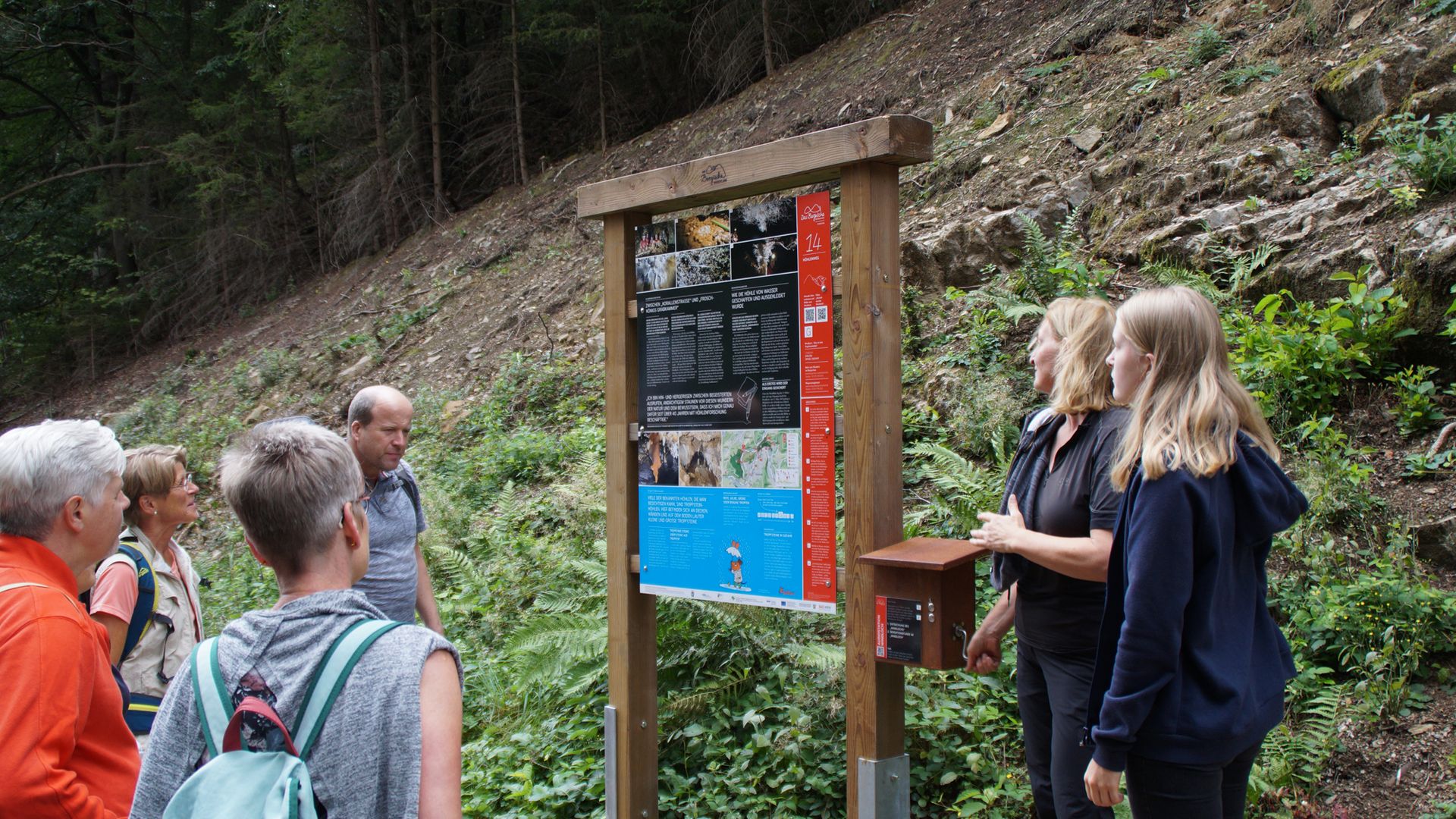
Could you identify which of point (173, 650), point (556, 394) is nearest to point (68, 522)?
point (173, 650)

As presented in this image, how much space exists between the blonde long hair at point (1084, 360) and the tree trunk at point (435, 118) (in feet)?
54.2

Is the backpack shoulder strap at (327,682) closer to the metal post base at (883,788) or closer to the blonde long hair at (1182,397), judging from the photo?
the blonde long hair at (1182,397)

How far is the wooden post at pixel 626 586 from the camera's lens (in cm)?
411

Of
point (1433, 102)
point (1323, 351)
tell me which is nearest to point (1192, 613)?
point (1323, 351)

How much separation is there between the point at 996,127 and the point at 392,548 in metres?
7.37

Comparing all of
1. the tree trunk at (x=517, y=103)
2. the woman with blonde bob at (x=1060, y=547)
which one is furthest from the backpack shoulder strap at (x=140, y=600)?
the tree trunk at (x=517, y=103)

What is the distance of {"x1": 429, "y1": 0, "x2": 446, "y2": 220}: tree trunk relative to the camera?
59.6 ft

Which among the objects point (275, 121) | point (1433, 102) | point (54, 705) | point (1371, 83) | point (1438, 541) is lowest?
point (1438, 541)

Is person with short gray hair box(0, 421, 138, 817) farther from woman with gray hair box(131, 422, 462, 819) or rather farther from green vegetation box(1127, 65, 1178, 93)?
green vegetation box(1127, 65, 1178, 93)

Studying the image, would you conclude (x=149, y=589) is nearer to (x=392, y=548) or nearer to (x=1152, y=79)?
(x=392, y=548)

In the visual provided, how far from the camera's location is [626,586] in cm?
418

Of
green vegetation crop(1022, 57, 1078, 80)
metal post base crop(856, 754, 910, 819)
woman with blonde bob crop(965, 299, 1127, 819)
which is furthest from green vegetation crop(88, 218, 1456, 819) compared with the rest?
green vegetation crop(1022, 57, 1078, 80)

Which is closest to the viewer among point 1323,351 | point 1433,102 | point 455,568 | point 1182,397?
point 1182,397

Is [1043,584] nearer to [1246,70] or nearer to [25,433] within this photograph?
[25,433]
